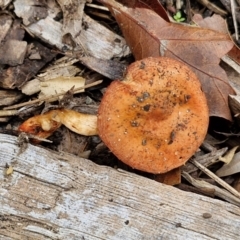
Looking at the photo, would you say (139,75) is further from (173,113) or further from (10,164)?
(10,164)

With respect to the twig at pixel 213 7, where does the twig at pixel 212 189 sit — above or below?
below

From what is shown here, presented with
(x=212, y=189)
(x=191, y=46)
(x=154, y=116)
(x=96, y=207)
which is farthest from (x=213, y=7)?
(x=96, y=207)

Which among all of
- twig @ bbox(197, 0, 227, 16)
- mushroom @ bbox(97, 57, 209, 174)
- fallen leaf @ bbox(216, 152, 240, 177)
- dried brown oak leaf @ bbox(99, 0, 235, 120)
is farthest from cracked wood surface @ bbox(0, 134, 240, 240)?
twig @ bbox(197, 0, 227, 16)

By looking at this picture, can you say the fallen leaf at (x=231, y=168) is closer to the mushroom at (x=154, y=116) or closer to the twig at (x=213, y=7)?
the mushroom at (x=154, y=116)

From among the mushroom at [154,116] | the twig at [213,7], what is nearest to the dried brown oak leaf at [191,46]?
the mushroom at [154,116]

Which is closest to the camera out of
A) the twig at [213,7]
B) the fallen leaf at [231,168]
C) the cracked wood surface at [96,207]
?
the cracked wood surface at [96,207]

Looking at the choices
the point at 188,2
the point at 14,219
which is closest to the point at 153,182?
the point at 14,219

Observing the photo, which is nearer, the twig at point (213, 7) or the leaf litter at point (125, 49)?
the leaf litter at point (125, 49)
